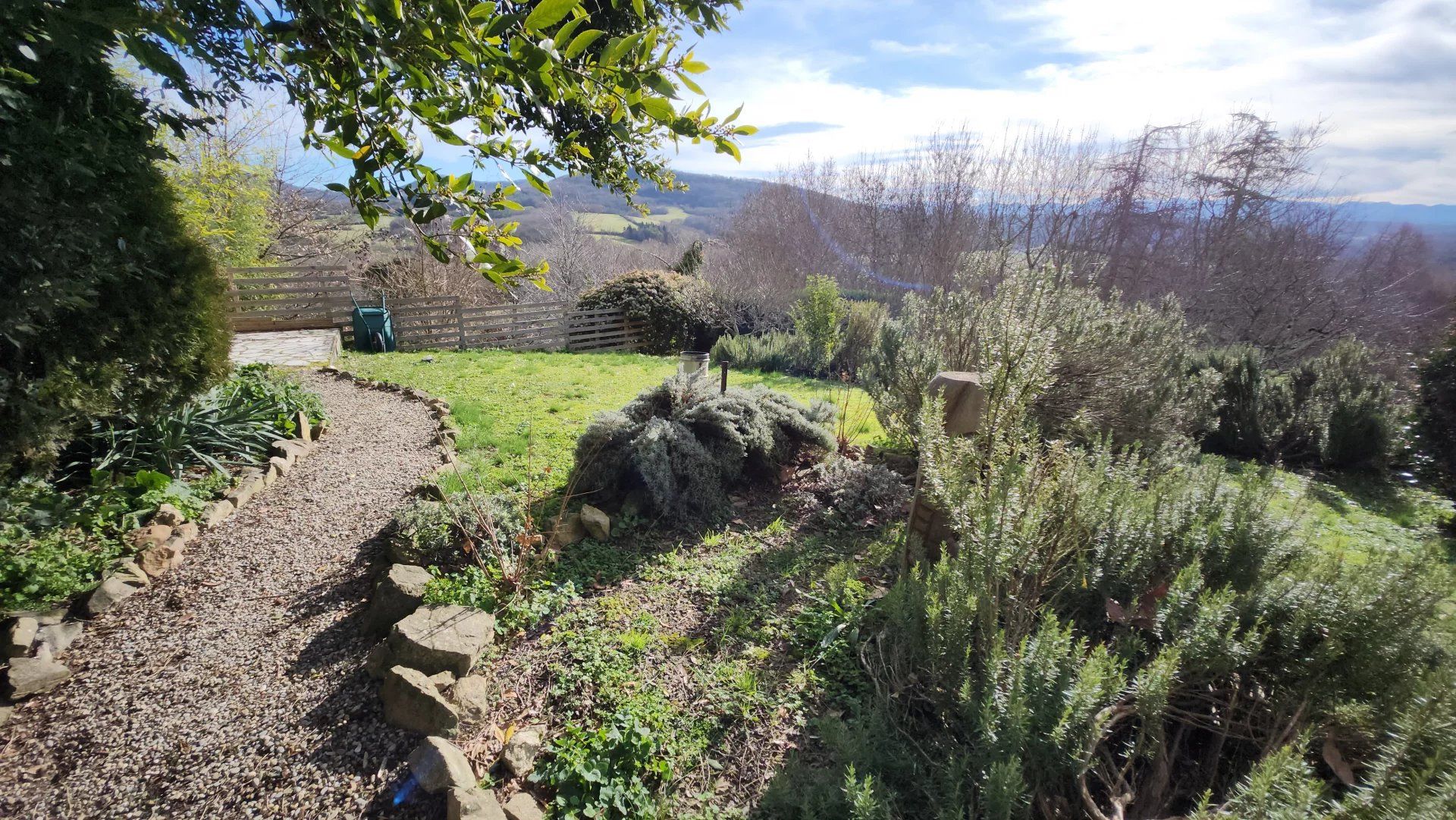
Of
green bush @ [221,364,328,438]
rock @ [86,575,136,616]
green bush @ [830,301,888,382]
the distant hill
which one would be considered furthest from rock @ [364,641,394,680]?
the distant hill

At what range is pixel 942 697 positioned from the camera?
2.12 meters

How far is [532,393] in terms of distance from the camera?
7672 mm

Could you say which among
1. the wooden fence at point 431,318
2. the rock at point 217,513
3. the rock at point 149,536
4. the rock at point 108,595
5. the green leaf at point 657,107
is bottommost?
the rock at point 108,595

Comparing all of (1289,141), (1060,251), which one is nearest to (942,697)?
(1060,251)

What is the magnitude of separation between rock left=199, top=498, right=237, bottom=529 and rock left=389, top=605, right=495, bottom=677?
2.10m

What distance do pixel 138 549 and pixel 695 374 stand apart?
144 inches

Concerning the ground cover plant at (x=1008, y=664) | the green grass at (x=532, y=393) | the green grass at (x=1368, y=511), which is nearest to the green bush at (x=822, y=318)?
the green grass at (x=532, y=393)

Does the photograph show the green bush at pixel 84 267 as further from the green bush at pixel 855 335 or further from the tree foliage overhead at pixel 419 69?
the green bush at pixel 855 335

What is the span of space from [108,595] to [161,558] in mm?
322

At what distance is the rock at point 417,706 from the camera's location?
2219mm

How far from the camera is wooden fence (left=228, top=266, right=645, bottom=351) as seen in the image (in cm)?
1123

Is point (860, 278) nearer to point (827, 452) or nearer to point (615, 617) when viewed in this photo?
point (827, 452)

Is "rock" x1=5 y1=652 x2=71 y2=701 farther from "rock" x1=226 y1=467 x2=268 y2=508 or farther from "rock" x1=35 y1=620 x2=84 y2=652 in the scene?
"rock" x1=226 y1=467 x2=268 y2=508

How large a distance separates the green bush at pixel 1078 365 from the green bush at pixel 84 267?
462cm
